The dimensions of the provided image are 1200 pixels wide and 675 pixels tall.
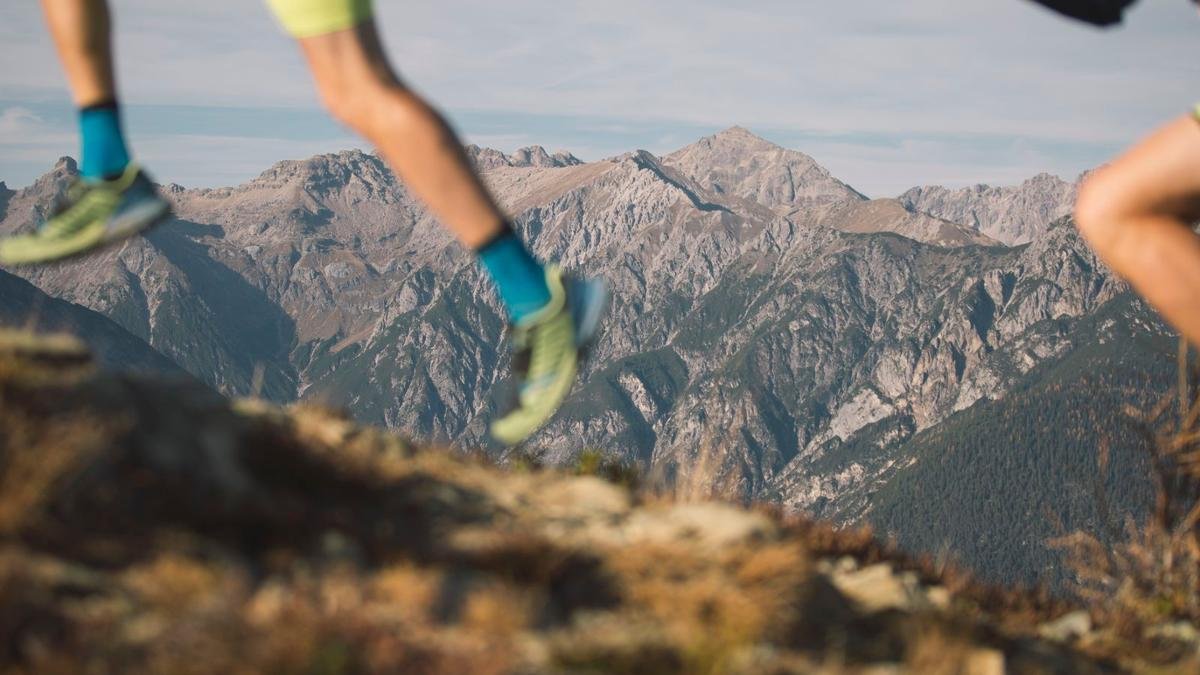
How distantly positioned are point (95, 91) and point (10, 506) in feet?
6.95

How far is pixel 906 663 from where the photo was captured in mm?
3734

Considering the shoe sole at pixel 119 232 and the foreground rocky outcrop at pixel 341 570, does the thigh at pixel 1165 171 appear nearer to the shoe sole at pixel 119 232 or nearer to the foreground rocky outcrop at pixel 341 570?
the foreground rocky outcrop at pixel 341 570

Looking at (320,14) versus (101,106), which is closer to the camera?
(320,14)

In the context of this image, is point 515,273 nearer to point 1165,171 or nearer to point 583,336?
point 583,336

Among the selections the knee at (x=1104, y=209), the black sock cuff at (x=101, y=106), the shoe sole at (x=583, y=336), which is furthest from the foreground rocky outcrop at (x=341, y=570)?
the knee at (x=1104, y=209)

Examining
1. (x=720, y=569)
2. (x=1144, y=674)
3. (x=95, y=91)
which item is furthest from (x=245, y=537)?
(x=1144, y=674)

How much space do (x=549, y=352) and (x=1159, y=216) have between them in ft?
7.52

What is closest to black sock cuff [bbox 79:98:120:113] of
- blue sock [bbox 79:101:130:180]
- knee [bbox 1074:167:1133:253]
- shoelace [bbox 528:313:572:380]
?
blue sock [bbox 79:101:130:180]

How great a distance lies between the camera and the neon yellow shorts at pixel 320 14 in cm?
360

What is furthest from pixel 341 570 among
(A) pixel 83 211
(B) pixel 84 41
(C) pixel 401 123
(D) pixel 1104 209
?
(D) pixel 1104 209

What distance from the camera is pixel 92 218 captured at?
4641 mm

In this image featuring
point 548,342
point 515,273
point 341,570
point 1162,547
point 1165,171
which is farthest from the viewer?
point 1162,547

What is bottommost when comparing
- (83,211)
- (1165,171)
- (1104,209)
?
(1104,209)

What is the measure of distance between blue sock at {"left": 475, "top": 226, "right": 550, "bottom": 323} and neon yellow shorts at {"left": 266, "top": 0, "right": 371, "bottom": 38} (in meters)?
0.91
